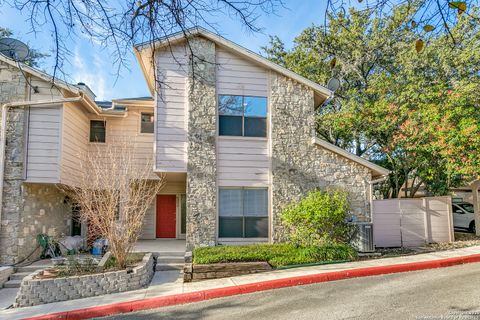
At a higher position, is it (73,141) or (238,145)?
(73,141)

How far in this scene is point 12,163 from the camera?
1028 centimetres

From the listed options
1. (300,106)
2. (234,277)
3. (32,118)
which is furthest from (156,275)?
(300,106)

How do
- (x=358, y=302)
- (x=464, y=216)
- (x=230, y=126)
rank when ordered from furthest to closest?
(x=464, y=216) → (x=230, y=126) → (x=358, y=302)

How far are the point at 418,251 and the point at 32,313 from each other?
37.1 feet

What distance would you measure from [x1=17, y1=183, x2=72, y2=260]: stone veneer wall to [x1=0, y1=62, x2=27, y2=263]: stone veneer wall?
7.5 inches

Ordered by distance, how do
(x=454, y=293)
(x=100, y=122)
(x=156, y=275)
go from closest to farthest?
(x=454, y=293) → (x=156, y=275) → (x=100, y=122)

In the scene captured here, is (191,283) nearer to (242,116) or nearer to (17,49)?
(242,116)

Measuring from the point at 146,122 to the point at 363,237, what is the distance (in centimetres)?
910

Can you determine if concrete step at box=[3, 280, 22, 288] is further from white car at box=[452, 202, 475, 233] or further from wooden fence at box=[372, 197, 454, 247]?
white car at box=[452, 202, 475, 233]

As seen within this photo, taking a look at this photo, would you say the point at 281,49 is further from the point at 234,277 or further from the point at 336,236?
the point at 234,277

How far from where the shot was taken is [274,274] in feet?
28.6

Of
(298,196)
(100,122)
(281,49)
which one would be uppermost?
(281,49)

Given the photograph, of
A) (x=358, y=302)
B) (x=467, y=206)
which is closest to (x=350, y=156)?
(x=358, y=302)

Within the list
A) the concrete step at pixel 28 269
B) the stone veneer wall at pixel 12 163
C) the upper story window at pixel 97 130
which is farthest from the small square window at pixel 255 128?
the concrete step at pixel 28 269
